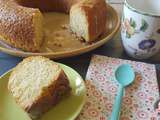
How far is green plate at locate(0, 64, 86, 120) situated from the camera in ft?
1.74

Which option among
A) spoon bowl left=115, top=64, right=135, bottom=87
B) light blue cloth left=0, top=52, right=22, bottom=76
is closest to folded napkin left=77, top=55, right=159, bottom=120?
spoon bowl left=115, top=64, right=135, bottom=87

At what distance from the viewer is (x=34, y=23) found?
2.38 feet

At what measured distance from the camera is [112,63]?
0.68m

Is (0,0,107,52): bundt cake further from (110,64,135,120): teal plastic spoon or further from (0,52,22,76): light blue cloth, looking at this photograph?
(110,64,135,120): teal plastic spoon

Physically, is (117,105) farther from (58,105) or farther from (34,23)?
(34,23)

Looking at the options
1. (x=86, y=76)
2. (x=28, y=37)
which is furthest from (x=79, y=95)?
(x=28, y=37)

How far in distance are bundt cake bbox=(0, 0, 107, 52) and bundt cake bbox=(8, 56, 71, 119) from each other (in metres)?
0.13

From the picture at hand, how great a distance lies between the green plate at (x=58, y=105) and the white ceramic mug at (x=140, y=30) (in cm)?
16

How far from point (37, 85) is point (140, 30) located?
26 centimetres

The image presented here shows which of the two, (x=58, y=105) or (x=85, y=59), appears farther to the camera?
(x=85, y=59)

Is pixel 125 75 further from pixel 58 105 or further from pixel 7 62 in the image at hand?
pixel 7 62

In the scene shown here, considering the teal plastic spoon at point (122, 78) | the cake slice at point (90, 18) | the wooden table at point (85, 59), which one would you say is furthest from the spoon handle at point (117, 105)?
Result: the cake slice at point (90, 18)

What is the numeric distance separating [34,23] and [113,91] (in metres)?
0.28

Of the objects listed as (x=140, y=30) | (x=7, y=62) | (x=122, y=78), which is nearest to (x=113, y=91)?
(x=122, y=78)
